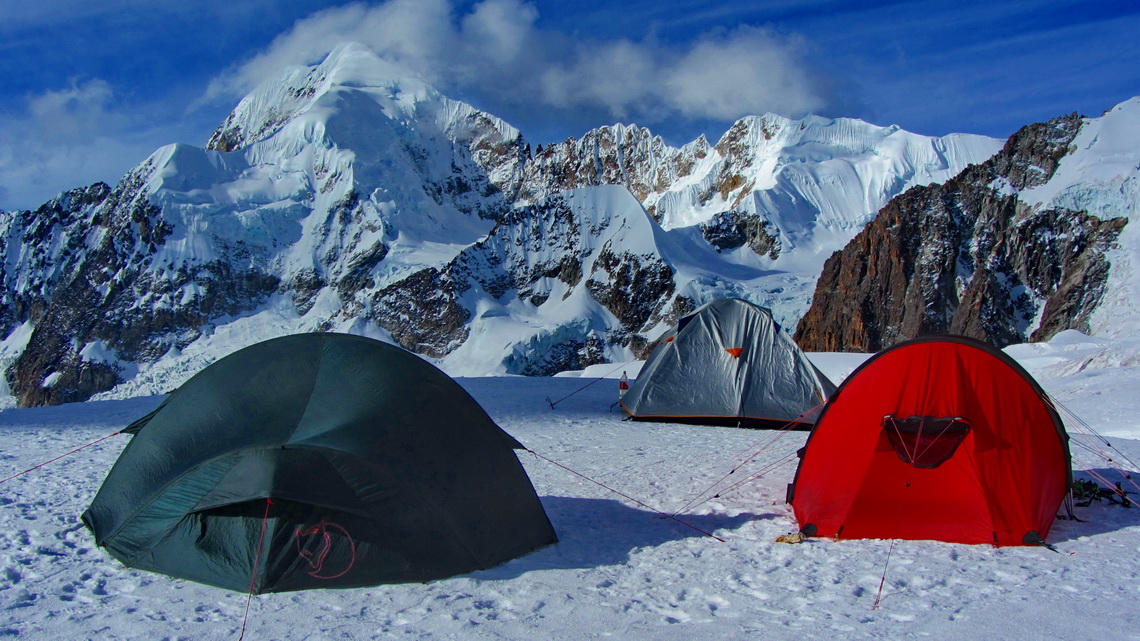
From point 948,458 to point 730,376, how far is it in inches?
281

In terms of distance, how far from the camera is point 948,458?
6.82 m

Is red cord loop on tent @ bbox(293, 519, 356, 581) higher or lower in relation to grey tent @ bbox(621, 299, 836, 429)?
lower

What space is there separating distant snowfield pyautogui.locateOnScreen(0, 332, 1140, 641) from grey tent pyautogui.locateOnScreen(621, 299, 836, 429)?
4494 mm

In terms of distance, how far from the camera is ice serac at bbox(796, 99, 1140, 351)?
47.4 meters

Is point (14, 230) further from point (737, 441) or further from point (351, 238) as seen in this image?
point (737, 441)

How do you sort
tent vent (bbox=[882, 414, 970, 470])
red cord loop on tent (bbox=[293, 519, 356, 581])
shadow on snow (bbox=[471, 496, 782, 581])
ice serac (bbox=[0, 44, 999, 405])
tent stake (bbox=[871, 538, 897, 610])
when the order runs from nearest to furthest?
1. tent stake (bbox=[871, 538, 897, 610])
2. red cord loop on tent (bbox=[293, 519, 356, 581])
3. shadow on snow (bbox=[471, 496, 782, 581])
4. tent vent (bbox=[882, 414, 970, 470])
5. ice serac (bbox=[0, 44, 999, 405])

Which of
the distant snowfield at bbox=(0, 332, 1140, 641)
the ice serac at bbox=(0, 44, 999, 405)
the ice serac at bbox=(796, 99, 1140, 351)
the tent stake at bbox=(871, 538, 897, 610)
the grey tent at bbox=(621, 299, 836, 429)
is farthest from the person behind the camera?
the ice serac at bbox=(0, 44, 999, 405)

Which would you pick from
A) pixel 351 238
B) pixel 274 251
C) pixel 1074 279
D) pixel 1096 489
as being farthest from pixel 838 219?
pixel 1096 489

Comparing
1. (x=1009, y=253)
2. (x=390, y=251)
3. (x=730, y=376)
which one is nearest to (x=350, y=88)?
(x=390, y=251)

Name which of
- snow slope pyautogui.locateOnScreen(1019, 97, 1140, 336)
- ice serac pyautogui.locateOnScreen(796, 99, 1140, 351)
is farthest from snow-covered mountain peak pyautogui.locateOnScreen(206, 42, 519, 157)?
snow slope pyautogui.locateOnScreen(1019, 97, 1140, 336)

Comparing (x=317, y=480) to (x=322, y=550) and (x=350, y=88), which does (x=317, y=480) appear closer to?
(x=322, y=550)

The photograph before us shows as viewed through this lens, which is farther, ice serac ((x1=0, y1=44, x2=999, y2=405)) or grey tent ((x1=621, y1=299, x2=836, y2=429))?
ice serac ((x1=0, y1=44, x2=999, y2=405))

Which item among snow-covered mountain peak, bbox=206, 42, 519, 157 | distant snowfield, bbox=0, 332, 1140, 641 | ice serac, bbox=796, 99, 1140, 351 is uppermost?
snow-covered mountain peak, bbox=206, 42, 519, 157

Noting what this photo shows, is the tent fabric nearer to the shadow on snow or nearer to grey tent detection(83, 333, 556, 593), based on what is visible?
the shadow on snow
